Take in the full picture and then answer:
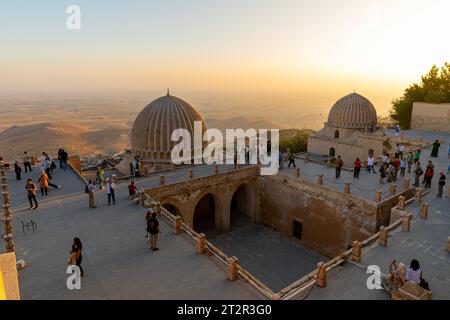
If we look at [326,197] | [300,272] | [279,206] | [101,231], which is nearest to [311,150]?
[279,206]

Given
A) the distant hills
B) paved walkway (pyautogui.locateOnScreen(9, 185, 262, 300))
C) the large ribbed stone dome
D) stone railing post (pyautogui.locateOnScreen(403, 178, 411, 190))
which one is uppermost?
the large ribbed stone dome

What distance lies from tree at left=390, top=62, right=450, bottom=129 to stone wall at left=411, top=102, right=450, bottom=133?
3.58 metres

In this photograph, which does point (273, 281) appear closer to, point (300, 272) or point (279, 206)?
point (300, 272)

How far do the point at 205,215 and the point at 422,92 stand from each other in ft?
93.6

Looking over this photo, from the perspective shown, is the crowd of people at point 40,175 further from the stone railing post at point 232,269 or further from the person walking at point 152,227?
the stone railing post at point 232,269

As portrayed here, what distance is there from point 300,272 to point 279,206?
16.9ft

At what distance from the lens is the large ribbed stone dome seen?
839 inches

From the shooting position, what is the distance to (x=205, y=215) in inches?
923

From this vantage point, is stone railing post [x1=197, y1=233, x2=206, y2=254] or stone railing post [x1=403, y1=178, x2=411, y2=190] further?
stone railing post [x1=403, y1=178, x2=411, y2=190]

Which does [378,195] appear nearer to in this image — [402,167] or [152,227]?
[402,167]

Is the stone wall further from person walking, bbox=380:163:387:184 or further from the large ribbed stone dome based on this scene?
the large ribbed stone dome

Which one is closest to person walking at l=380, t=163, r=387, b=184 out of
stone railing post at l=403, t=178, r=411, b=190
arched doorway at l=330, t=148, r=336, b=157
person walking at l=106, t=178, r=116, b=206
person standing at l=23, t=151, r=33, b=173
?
stone railing post at l=403, t=178, r=411, b=190

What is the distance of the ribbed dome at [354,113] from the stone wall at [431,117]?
18.6ft

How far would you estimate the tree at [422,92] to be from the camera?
3450cm
